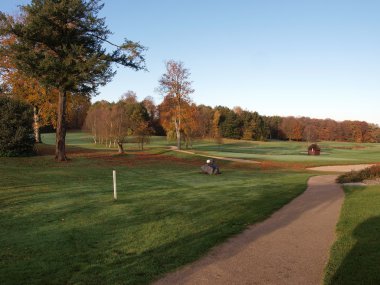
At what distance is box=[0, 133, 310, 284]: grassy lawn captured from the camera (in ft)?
18.9

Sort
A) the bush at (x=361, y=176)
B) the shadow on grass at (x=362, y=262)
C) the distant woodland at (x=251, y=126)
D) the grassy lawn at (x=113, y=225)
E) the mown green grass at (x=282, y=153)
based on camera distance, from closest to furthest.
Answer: the shadow on grass at (x=362, y=262) → the grassy lawn at (x=113, y=225) → the bush at (x=361, y=176) → the mown green grass at (x=282, y=153) → the distant woodland at (x=251, y=126)

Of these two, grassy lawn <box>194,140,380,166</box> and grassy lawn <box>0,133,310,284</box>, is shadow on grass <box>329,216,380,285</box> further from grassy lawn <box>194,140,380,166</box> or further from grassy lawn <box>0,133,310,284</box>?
grassy lawn <box>194,140,380,166</box>

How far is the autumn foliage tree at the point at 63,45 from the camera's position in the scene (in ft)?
69.9

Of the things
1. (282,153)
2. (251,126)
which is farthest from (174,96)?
(251,126)

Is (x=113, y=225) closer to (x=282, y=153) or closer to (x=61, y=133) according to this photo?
(x=61, y=133)

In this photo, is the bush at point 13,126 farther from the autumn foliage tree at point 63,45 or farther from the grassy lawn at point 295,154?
the grassy lawn at point 295,154

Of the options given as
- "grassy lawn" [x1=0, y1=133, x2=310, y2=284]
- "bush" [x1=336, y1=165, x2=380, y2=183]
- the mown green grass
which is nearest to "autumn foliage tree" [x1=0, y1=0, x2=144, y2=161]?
"grassy lawn" [x1=0, y1=133, x2=310, y2=284]

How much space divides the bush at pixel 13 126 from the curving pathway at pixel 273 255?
21.3 metres

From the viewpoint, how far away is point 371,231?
25.6 ft

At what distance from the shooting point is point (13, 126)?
83.6 ft

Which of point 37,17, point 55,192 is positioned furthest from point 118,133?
point 55,192

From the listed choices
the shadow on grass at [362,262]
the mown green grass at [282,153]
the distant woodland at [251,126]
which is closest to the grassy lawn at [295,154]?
the mown green grass at [282,153]

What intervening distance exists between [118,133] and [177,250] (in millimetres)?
30343

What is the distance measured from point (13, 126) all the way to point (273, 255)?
934 inches
